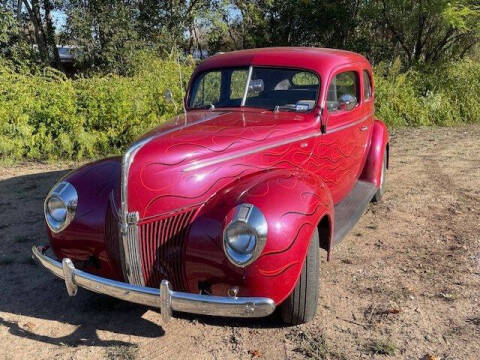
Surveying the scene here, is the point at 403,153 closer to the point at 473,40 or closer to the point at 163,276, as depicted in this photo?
the point at 163,276

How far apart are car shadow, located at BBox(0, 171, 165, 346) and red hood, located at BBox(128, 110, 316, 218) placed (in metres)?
0.86

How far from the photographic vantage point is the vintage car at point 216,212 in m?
2.52

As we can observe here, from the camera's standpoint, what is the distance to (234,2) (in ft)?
58.9

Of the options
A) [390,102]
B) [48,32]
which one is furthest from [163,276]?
[48,32]

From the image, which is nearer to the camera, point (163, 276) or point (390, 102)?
point (163, 276)

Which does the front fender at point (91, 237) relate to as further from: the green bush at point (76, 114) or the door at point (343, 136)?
the green bush at point (76, 114)

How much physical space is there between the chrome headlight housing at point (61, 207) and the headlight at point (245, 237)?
3.80ft

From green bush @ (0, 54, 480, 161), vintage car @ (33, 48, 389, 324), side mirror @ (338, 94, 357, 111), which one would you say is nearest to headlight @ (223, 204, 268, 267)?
vintage car @ (33, 48, 389, 324)

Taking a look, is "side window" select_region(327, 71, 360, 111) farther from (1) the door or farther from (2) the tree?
(2) the tree

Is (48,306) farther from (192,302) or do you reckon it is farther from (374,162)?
(374,162)

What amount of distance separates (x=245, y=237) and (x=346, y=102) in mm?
2006

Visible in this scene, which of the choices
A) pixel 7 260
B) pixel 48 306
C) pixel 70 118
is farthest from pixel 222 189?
pixel 70 118

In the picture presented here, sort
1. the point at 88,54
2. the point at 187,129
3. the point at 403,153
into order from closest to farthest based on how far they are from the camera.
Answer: the point at 187,129 → the point at 403,153 → the point at 88,54

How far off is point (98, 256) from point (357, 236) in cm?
257
